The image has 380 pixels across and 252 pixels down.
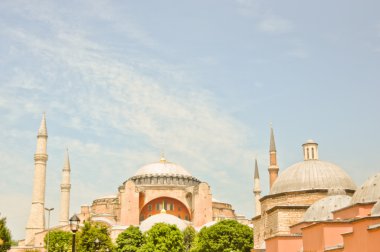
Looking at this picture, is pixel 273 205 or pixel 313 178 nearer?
pixel 313 178

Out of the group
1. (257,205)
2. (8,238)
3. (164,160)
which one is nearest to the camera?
(8,238)

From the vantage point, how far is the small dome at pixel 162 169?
57.2 meters

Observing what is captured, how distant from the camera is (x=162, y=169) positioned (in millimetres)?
57594

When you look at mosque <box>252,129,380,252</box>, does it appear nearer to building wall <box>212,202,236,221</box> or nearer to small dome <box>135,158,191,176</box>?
building wall <box>212,202,236,221</box>

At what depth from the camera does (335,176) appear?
30547 millimetres

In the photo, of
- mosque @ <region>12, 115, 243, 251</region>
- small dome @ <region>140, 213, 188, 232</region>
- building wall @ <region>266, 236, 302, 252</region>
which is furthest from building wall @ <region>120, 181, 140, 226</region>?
building wall @ <region>266, 236, 302, 252</region>

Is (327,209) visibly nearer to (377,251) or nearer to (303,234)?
(303,234)

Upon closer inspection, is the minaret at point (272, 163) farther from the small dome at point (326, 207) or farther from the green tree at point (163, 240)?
the small dome at point (326, 207)

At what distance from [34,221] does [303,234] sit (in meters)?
31.4

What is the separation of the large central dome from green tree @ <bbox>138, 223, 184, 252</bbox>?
25.8ft

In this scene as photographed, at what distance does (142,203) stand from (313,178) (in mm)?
26717

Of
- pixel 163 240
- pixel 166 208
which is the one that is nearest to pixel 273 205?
pixel 163 240

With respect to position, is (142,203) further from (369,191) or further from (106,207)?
(369,191)

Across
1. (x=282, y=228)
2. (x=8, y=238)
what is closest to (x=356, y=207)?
(x=282, y=228)
